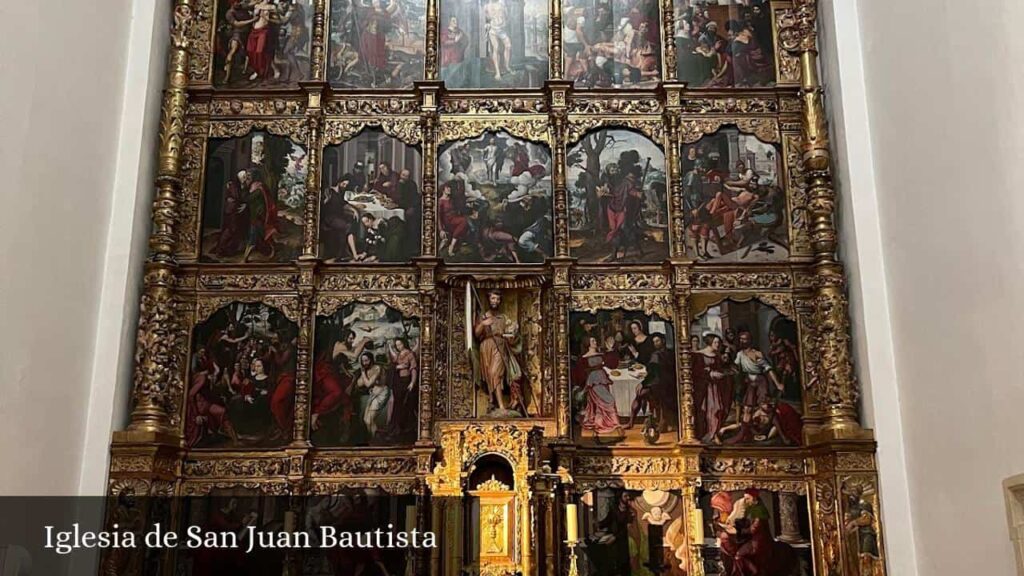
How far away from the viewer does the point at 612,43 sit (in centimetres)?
1300

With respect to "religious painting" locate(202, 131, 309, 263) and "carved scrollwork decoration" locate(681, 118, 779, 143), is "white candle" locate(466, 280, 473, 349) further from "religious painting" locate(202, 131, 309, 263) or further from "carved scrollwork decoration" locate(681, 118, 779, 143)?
"carved scrollwork decoration" locate(681, 118, 779, 143)

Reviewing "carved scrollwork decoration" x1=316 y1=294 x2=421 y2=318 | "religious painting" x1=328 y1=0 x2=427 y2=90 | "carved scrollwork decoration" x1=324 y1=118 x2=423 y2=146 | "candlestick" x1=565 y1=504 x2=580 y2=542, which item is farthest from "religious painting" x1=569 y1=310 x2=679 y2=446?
"religious painting" x1=328 y1=0 x2=427 y2=90

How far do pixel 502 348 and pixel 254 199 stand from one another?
11.1ft

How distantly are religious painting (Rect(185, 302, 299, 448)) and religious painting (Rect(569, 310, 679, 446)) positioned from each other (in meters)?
3.18

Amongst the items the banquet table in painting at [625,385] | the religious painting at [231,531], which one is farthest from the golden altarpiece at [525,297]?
the religious painting at [231,531]

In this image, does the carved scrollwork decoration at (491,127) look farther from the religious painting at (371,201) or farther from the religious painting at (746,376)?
the religious painting at (746,376)

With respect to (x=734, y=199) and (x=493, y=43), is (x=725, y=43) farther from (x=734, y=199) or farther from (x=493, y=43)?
(x=493, y=43)

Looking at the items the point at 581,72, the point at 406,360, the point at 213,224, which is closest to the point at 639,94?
the point at 581,72

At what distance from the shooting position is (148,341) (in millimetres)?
11500

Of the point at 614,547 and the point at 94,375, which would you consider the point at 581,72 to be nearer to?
the point at 614,547

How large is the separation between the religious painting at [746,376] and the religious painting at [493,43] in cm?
360

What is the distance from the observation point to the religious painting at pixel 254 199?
12344mm

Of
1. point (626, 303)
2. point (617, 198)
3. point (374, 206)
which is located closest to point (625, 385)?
point (626, 303)

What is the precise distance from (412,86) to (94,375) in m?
4.81
